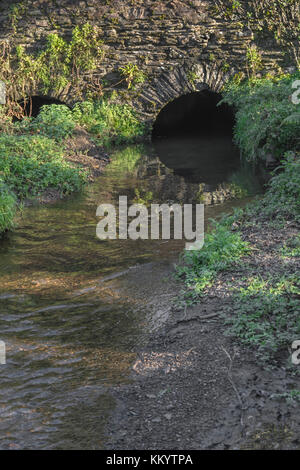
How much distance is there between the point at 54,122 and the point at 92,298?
22.8 ft

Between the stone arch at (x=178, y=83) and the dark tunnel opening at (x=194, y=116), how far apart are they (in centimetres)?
210

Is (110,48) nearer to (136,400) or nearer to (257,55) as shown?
(257,55)

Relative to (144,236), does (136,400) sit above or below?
below

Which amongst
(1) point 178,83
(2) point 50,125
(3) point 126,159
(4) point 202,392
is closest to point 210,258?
(4) point 202,392

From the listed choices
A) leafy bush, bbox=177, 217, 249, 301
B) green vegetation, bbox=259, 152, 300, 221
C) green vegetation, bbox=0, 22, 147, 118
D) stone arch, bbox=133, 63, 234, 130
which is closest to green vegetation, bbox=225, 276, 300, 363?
leafy bush, bbox=177, 217, 249, 301

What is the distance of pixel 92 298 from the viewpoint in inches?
195

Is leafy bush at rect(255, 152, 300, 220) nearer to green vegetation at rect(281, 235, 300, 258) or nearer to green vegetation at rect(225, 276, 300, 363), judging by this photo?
green vegetation at rect(281, 235, 300, 258)

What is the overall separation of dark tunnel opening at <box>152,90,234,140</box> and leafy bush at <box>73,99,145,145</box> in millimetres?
2137

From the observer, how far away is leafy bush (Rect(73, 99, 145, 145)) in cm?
1302

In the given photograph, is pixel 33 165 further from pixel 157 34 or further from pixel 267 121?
pixel 157 34

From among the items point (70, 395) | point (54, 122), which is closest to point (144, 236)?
point (70, 395)

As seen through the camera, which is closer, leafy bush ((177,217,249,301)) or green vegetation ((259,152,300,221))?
leafy bush ((177,217,249,301))

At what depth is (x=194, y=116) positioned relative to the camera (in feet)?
56.6

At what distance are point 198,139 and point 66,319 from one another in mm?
10725
